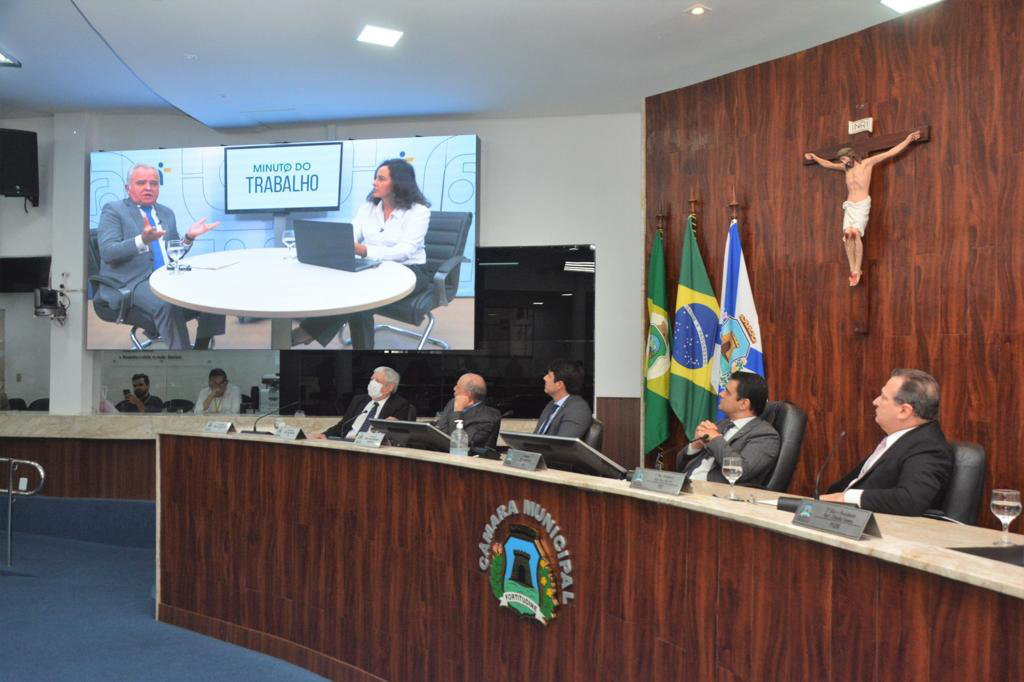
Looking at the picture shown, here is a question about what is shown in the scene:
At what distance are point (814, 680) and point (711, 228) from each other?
13.3ft

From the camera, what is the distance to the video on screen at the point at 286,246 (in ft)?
22.6

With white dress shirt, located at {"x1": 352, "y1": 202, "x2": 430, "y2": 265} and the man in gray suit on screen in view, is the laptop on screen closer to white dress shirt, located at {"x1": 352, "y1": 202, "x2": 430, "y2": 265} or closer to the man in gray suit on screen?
white dress shirt, located at {"x1": 352, "y1": 202, "x2": 430, "y2": 265}

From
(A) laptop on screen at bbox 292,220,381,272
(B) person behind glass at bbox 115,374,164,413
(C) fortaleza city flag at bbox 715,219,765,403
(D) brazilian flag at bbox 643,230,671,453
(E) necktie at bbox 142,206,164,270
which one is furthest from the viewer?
(B) person behind glass at bbox 115,374,164,413

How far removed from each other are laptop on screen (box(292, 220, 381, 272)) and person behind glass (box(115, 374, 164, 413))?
1603 millimetres

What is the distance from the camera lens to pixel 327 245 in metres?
7.03

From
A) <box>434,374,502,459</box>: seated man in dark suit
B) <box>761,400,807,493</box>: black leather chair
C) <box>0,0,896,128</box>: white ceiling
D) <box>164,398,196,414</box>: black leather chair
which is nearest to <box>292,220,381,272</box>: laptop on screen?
<box>0,0,896,128</box>: white ceiling

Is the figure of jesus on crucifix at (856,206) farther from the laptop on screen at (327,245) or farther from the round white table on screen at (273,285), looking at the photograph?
the laptop on screen at (327,245)

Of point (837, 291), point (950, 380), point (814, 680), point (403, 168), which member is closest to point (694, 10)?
point (837, 291)

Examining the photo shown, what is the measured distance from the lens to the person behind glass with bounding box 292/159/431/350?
6895mm

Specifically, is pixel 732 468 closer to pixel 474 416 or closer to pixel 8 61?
pixel 474 416

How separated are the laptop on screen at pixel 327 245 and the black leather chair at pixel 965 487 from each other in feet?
15.7

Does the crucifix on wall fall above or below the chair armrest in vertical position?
above

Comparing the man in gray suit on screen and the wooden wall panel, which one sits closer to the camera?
the wooden wall panel

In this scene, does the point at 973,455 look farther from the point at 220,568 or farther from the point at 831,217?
the point at 220,568
